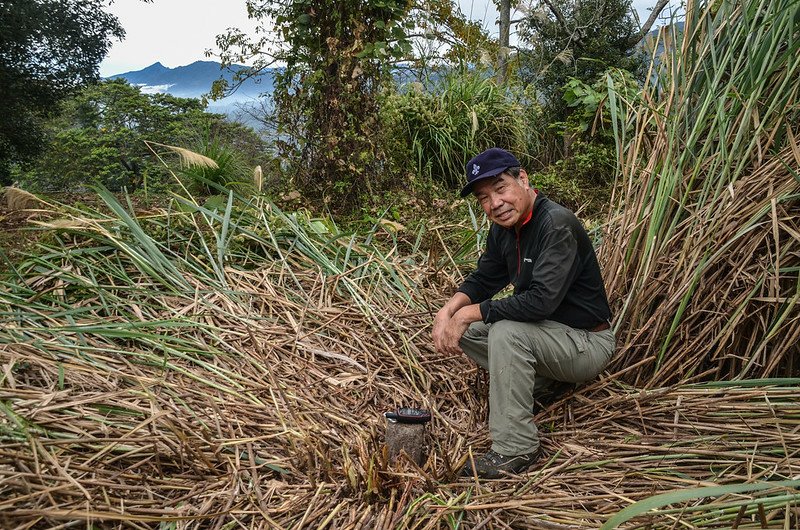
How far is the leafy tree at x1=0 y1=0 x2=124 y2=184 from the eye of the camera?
5230mm

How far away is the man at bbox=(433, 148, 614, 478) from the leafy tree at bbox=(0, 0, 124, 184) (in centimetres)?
467

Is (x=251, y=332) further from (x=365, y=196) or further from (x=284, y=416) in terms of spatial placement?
(x=365, y=196)

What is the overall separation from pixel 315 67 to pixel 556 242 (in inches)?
124

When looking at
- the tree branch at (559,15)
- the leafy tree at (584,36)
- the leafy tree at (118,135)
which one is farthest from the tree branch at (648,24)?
the leafy tree at (118,135)

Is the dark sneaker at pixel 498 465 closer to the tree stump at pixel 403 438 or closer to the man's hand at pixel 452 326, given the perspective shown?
the tree stump at pixel 403 438

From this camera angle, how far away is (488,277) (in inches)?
112

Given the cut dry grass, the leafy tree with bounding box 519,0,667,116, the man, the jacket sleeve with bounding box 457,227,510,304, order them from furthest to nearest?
the leafy tree with bounding box 519,0,667,116 → the jacket sleeve with bounding box 457,227,510,304 → the man → the cut dry grass

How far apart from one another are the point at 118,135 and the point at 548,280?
8.10m

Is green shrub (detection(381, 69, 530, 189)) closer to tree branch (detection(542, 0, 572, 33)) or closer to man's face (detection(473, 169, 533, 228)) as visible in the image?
man's face (detection(473, 169, 533, 228))

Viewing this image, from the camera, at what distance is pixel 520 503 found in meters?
1.93

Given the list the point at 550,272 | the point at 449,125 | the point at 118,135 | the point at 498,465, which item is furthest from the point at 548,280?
the point at 118,135

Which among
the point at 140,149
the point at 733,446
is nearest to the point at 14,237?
the point at 733,446

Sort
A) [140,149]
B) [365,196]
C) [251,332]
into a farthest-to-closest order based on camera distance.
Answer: [140,149] < [365,196] < [251,332]

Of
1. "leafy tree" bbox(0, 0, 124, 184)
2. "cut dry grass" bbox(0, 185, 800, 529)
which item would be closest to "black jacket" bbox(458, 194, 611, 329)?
"cut dry grass" bbox(0, 185, 800, 529)
